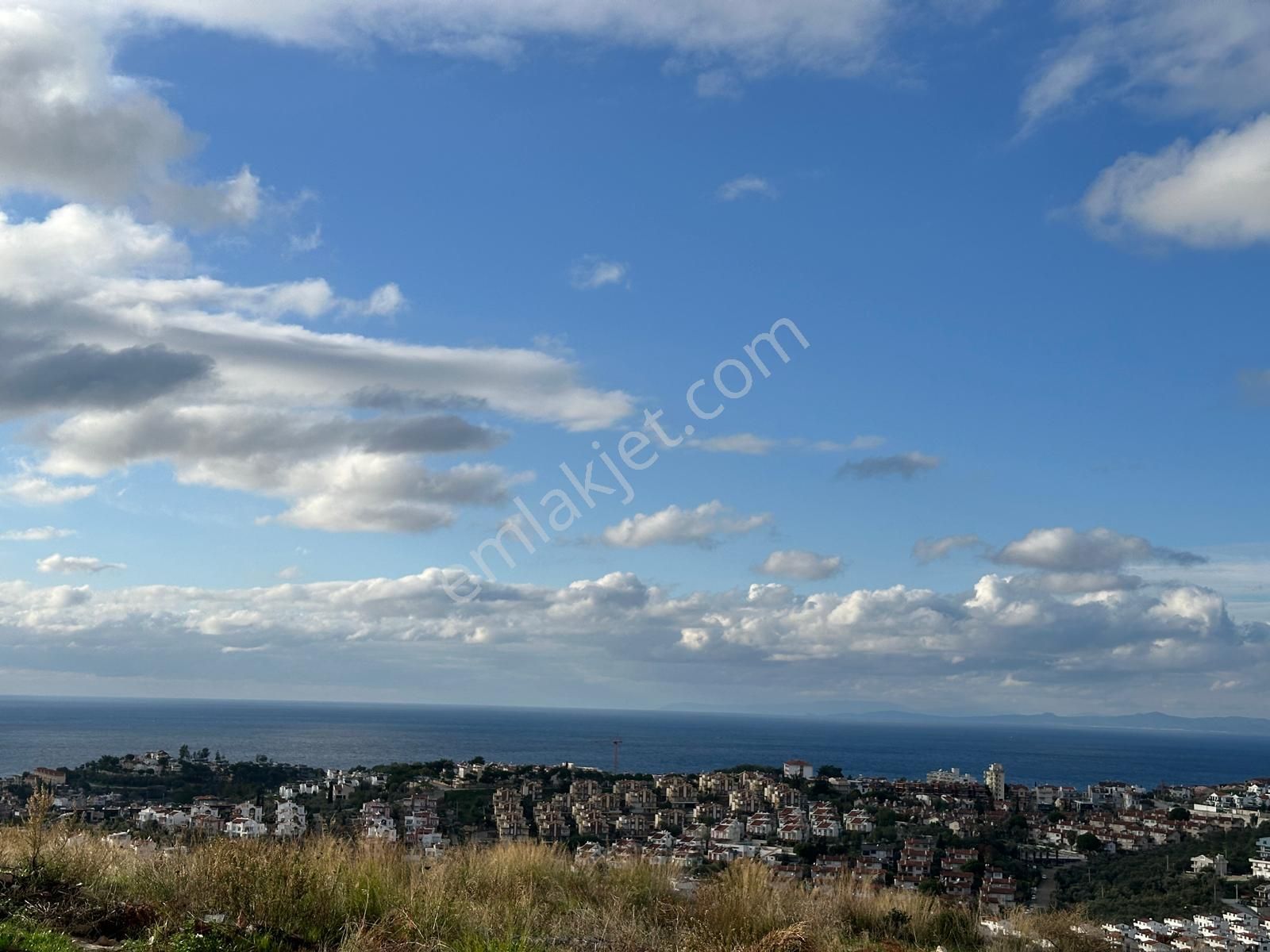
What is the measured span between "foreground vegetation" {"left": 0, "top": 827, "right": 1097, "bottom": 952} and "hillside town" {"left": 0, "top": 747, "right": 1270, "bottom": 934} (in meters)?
0.81

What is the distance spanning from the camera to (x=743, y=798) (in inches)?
1073

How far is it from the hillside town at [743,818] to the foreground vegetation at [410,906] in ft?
2.67

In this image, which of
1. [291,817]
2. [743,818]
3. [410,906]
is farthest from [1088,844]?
[410,906]

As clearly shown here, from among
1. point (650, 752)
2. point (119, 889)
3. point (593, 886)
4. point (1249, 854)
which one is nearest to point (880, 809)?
point (1249, 854)

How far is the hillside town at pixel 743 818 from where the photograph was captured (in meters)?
12.5

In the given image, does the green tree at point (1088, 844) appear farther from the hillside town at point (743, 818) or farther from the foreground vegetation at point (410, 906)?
the foreground vegetation at point (410, 906)

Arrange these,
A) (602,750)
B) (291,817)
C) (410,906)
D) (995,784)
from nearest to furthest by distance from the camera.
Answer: (410,906), (291,817), (995,784), (602,750)

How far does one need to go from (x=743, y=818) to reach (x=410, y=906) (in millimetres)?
18261

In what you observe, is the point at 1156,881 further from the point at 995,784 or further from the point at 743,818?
the point at 995,784

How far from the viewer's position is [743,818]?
24.2 meters

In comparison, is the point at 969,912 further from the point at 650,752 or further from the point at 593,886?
the point at 650,752

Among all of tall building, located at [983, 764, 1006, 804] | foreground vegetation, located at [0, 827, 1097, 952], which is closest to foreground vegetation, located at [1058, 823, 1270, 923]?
foreground vegetation, located at [0, 827, 1097, 952]

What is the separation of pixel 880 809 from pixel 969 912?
17.3 m

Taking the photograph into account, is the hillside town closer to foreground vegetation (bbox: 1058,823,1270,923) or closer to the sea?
foreground vegetation (bbox: 1058,823,1270,923)
